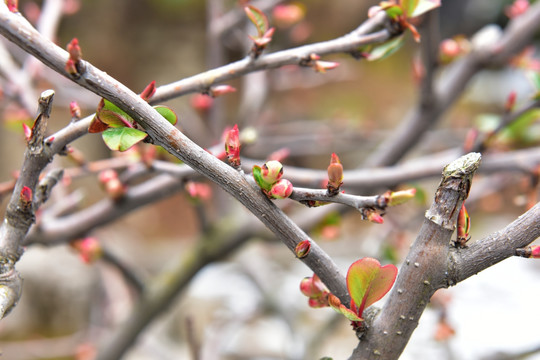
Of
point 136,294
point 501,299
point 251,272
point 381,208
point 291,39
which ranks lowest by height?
point 381,208

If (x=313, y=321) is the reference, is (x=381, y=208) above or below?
below

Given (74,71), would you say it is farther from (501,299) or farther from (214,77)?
(501,299)

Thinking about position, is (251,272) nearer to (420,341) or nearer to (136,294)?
(136,294)

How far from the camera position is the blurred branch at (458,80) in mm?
772

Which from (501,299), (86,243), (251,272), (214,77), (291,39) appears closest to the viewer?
(214,77)

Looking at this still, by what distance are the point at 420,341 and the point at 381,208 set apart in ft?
4.15

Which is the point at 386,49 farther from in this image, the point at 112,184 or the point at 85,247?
the point at 85,247

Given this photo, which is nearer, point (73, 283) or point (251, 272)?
point (251, 272)

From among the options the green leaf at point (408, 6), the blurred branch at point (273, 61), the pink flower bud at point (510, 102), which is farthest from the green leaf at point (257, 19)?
the pink flower bud at point (510, 102)

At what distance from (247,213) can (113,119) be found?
1.96ft

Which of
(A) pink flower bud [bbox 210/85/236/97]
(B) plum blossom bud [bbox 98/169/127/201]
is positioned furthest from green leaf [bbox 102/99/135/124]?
(B) plum blossom bud [bbox 98/169/127/201]

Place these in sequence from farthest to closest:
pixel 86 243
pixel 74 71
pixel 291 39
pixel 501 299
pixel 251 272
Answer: pixel 501 299
pixel 251 272
pixel 291 39
pixel 86 243
pixel 74 71

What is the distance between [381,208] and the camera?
299 mm

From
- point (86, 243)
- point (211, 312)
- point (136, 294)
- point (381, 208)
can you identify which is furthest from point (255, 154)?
point (381, 208)
